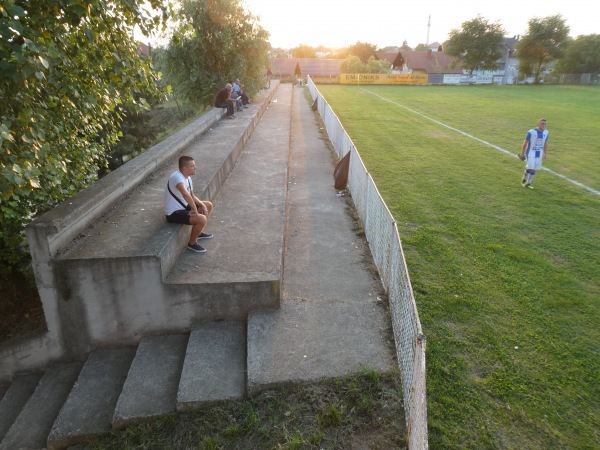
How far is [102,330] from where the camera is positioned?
5289 mm

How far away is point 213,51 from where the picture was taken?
2156cm

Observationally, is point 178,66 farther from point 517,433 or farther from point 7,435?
point 517,433

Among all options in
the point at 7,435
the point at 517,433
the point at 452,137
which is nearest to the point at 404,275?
the point at 517,433

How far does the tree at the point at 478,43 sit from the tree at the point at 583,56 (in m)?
8.21

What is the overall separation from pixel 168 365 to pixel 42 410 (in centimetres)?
153

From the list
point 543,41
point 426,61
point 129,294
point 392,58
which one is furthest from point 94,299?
point 392,58

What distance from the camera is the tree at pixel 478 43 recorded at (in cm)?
5631

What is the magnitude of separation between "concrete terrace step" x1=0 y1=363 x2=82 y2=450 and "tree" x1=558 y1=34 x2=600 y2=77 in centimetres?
6512

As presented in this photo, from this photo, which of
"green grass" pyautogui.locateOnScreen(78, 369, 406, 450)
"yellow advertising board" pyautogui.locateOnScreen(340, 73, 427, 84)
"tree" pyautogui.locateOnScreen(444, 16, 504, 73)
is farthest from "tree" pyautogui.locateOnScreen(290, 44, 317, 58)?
"green grass" pyautogui.locateOnScreen(78, 369, 406, 450)

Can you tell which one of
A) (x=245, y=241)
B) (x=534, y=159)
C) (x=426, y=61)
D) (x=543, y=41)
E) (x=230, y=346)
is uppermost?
(x=543, y=41)

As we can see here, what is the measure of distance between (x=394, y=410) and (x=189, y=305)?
2.65 metres

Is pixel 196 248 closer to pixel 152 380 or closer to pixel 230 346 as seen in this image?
pixel 230 346

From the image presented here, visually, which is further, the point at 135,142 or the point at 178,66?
the point at 178,66

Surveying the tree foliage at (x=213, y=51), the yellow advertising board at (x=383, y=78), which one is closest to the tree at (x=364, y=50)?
the yellow advertising board at (x=383, y=78)
